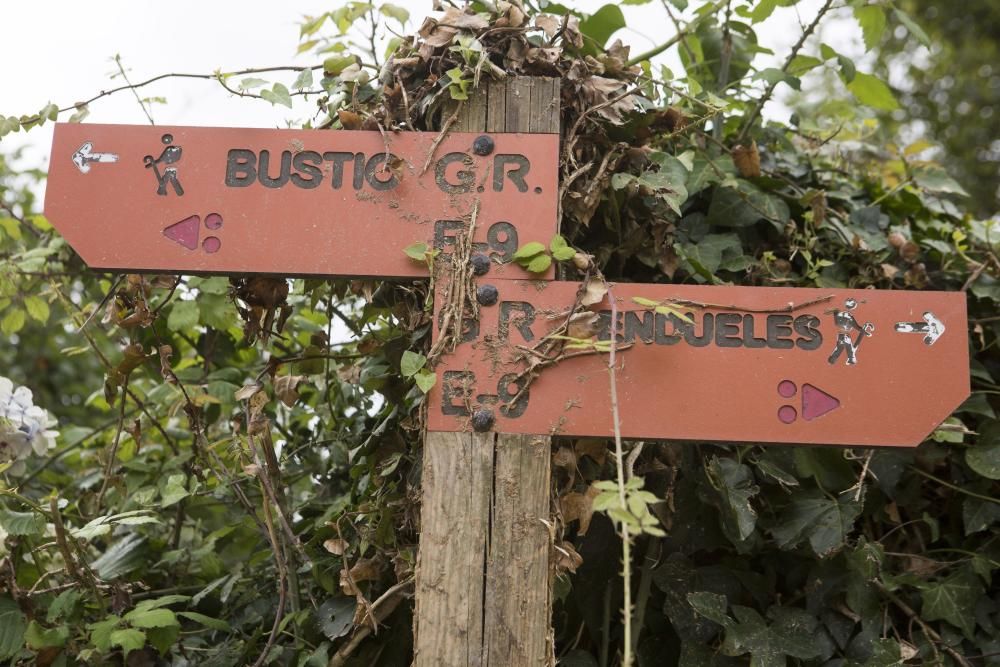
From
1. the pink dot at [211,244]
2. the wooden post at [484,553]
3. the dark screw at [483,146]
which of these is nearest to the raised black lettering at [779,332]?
the wooden post at [484,553]

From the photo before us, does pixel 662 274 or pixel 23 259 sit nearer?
pixel 662 274

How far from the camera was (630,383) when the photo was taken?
114 cm

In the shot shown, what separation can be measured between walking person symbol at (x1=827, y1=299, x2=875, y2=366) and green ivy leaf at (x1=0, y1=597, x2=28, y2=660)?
139 centimetres

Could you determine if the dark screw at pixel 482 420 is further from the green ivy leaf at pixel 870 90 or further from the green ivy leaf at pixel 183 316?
the green ivy leaf at pixel 870 90

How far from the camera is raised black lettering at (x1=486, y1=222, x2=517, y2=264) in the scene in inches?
46.0

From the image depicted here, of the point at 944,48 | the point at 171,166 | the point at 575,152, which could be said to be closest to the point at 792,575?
the point at 575,152

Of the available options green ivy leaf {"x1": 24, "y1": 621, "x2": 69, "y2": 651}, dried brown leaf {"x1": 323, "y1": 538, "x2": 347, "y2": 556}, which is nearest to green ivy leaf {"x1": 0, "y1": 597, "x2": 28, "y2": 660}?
green ivy leaf {"x1": 24, "y1": 621, "x2": 69, "y2": 651}

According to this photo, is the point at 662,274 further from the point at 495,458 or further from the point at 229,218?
the point at 229,218

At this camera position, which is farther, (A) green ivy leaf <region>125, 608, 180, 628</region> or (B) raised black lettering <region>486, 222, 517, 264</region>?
(A) green ivy leaf <region>125, 608, 180, 628</region>

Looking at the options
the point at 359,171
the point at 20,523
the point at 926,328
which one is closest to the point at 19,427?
the point at 20,523

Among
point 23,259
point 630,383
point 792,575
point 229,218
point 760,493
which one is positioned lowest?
point 792,575

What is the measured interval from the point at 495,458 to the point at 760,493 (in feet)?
2.20

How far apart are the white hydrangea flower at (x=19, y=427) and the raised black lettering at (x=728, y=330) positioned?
48.6 inches

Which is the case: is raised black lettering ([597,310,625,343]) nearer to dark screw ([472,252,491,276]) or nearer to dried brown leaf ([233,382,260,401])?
dark screw ([472,252,491,276])
